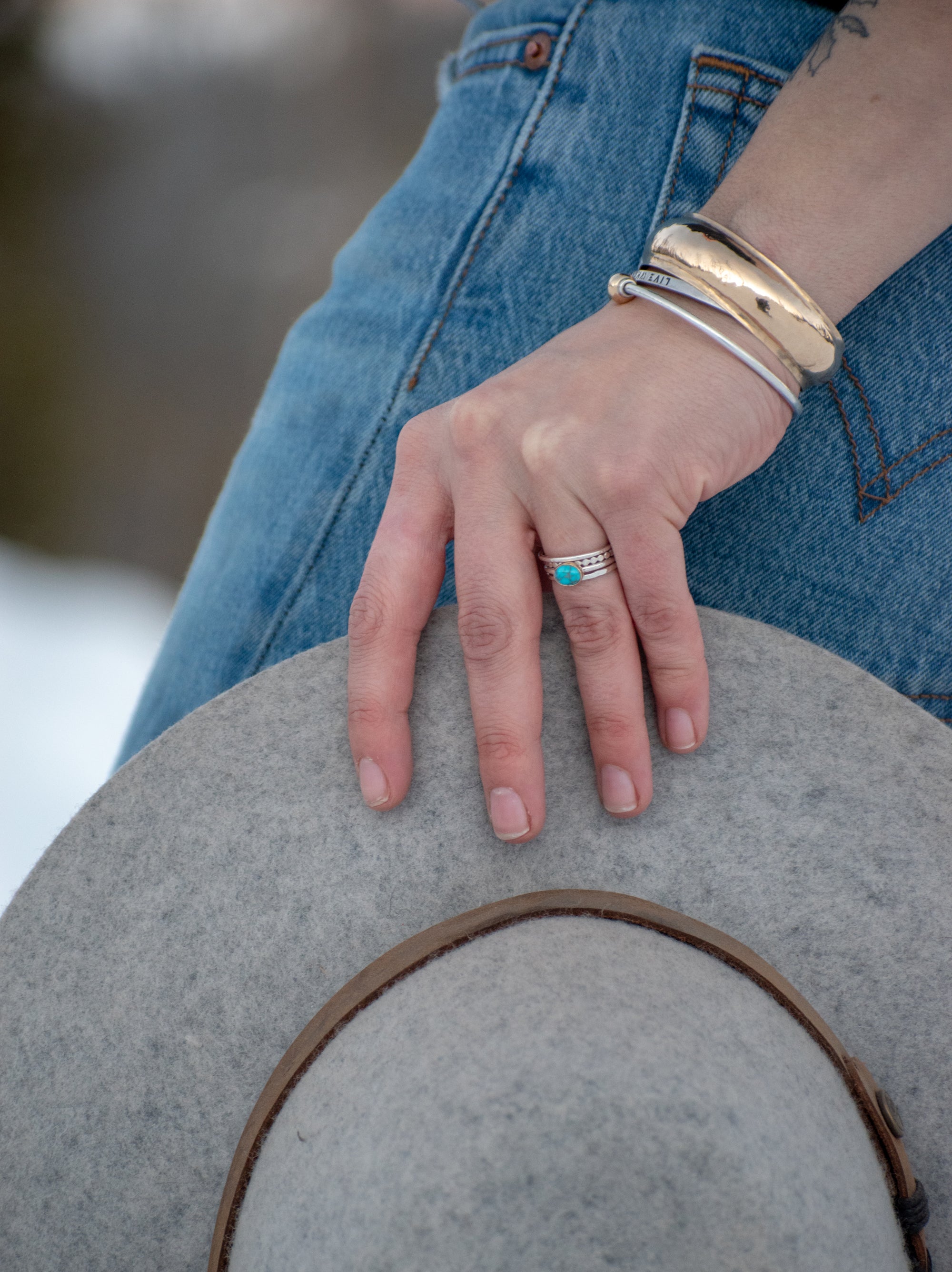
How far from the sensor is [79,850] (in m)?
0.51

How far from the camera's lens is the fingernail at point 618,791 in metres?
0.51

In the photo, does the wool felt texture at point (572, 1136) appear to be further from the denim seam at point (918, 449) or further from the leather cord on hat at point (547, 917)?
the denim seam at point (918, 449)

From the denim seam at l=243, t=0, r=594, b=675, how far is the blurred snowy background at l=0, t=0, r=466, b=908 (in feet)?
4.72

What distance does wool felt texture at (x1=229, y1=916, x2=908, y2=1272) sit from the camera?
375mm

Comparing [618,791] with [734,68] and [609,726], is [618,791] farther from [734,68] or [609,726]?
[734,68]

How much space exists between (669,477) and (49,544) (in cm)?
214

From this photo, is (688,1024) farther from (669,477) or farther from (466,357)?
(466,357)

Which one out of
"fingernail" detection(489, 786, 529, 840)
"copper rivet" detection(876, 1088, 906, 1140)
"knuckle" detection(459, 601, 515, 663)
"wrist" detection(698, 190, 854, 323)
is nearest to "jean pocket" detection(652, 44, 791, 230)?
"wrist" detection(698, 190, 854, 323)

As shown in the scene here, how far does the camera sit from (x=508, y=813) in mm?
502

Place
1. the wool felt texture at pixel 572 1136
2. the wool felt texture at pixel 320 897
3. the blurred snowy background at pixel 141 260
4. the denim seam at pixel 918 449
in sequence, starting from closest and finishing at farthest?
the wool felt texture at pixel 572 1136
the wool felt texture at pixel 320 897
the denim seam at pixel 918 449
the blurred snowy background at pixel 141 260

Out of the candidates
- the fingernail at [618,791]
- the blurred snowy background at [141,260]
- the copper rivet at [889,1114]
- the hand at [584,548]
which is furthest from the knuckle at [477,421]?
the blurred snowy background at [141,260]

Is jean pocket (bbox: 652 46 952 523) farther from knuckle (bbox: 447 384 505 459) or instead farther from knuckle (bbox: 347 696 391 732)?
knuckle (bbox: 347 696 391 732)

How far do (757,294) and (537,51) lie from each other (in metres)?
0.30

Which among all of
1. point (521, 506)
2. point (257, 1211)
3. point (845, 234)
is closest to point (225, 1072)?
point (257, 1211)
